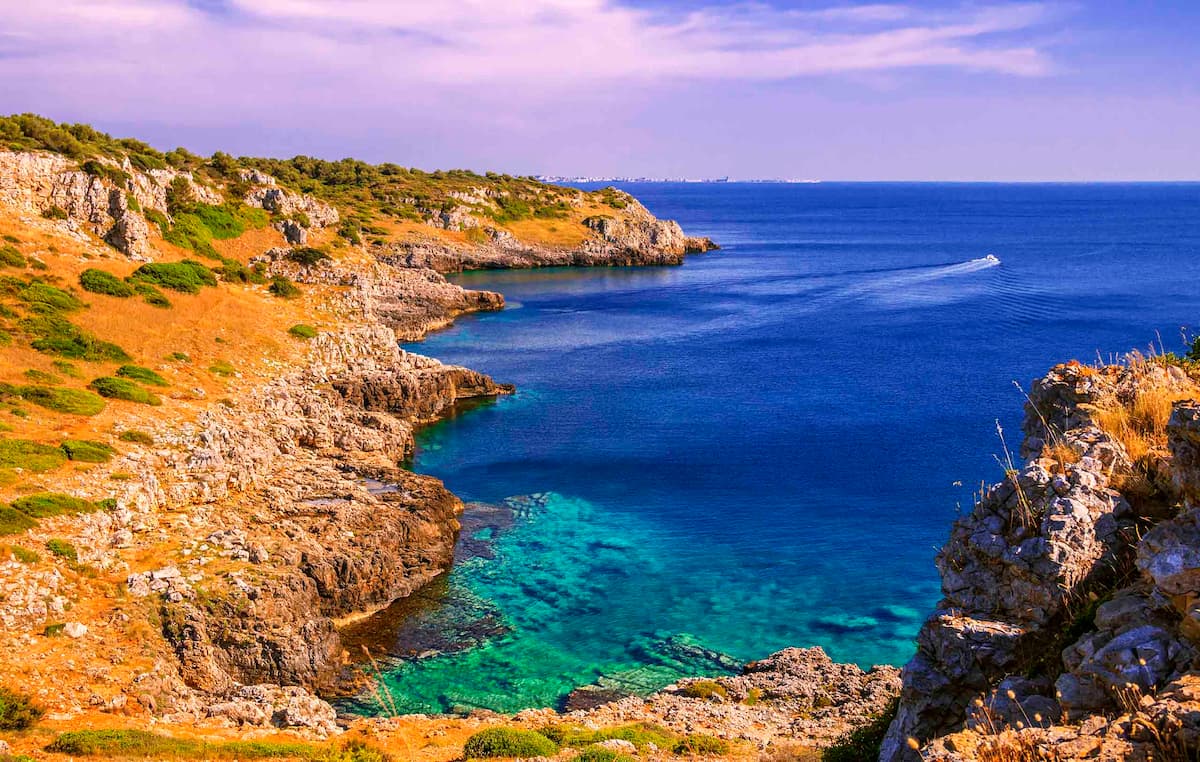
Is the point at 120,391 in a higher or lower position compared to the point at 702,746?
higher

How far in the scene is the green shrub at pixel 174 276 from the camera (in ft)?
194

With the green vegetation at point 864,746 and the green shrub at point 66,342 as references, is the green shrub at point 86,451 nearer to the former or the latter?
the green shrub at point 66,342

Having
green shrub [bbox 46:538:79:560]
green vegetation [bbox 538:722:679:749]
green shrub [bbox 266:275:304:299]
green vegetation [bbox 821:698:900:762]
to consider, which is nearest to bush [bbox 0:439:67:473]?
green shrub [bbox 46:538:79:560]

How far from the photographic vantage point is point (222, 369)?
51.3m

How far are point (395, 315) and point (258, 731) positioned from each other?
7052 cm

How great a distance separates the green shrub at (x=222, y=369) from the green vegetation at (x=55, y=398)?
9822 millimetres

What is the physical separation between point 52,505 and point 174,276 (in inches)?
1303

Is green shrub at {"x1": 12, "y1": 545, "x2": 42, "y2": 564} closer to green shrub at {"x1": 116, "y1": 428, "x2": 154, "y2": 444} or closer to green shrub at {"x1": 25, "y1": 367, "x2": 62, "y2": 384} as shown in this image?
green shrub at {"x1": 116, "y1": 428, "x2": 154, "y2": 444}

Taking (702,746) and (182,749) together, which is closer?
(182,749)

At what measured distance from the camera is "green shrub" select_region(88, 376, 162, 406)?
43.0m

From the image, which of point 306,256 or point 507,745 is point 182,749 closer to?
point 507,745

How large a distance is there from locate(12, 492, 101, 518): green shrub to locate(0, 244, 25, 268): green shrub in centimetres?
2909

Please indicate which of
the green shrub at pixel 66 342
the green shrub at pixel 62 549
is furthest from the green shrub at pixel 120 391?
the green shrub at pixel 62 549

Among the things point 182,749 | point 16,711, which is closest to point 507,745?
point 182,749
